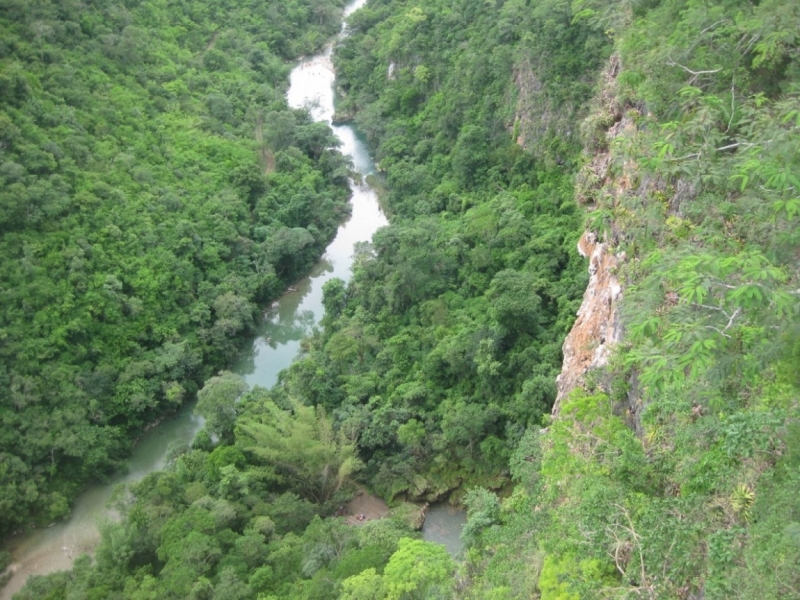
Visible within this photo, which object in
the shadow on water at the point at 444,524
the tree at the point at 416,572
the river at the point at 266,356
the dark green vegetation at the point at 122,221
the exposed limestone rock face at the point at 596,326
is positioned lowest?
the shadow on water at the point at 444,524

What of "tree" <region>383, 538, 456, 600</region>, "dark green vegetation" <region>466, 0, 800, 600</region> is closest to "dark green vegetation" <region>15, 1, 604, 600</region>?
"tree" <region>383, 538, 456, 600</region>

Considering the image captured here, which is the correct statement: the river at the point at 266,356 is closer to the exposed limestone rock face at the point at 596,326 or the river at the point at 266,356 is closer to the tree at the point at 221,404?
the tree at the point at 221,404

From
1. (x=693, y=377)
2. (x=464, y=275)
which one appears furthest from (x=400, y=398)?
(x=693, y=377)

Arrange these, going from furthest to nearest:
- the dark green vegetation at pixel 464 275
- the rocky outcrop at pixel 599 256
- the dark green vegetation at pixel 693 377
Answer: the dark green vegetation at pixel 464 275, the rocky outcrop at pixel 599 256, the dark green vegetation at pixel 693 377

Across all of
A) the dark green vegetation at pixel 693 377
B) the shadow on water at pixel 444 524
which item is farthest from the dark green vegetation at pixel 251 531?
the dark green vegetation at pixel 693 377

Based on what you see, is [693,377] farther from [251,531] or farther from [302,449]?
[302,449]

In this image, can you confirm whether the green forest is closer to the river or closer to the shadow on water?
the shadow on water
